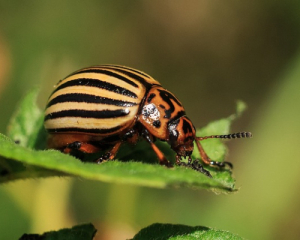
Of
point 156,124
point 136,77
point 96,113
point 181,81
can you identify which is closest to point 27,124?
point 96,113

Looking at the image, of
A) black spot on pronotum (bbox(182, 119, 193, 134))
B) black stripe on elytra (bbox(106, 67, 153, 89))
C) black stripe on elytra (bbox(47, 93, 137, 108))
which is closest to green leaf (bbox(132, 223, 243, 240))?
black spot on pronotum (bbox(182, 119, 193, 134))

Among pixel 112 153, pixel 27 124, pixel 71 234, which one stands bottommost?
pixel 27 124

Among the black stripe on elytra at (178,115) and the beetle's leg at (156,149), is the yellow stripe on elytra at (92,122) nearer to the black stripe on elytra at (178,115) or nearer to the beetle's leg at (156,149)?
the beetle's leg at (156,149)

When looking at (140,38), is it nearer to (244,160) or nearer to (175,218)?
(244,160)

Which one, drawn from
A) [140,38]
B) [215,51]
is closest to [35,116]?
[140,38]

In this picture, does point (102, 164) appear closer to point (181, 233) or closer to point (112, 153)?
point (181, 233)
